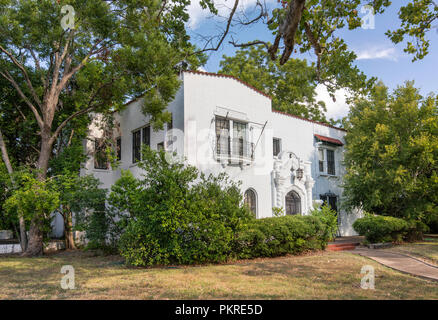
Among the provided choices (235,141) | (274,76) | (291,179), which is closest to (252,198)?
(291,179)

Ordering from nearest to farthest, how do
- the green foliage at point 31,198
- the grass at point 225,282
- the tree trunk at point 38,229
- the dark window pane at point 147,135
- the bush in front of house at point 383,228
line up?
the grass at point 225,282
the green foliage at point 31,198
the tree trunk at point 38,229
the bush in front of house at point 383,228
the dark window pane at point 147,135

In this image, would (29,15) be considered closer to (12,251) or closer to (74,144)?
(74,144)

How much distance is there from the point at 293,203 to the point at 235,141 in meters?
4.92

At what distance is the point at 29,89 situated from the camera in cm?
1573

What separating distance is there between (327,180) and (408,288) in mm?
14638

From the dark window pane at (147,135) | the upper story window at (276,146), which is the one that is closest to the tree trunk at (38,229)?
the dark window pane at (147,135)

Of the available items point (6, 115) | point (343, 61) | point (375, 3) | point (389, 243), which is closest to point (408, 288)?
point (343, 61)

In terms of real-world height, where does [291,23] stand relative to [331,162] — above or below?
above

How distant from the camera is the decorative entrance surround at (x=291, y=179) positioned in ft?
54.5

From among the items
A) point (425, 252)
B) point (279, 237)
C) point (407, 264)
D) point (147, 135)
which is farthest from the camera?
point (147, 135)

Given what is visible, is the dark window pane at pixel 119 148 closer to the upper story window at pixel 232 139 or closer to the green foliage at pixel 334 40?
the upper story window at pixel 232 139

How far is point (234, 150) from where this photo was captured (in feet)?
50.8

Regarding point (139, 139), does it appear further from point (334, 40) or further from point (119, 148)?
point (334, 40)

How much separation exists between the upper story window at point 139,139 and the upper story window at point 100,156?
1.83m
